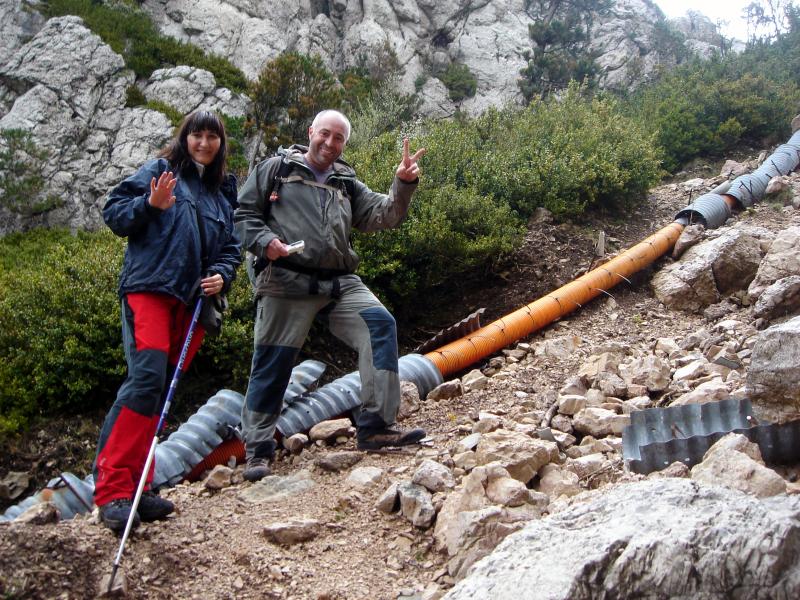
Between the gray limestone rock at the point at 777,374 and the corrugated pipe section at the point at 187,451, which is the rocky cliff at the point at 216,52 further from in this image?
the gray limestone rock at the point at 777,374

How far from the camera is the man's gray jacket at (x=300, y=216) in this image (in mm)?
4152

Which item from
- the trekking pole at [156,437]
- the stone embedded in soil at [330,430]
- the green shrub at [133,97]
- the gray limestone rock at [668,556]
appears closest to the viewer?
the gray limestone rock at [668,556]

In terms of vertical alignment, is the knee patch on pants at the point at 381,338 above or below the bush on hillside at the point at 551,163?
below

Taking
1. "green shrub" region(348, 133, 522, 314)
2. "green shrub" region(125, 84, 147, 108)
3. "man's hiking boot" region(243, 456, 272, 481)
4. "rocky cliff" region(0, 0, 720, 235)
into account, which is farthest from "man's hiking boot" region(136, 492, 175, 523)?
"green shrub" region(125, 84, 147, 108)

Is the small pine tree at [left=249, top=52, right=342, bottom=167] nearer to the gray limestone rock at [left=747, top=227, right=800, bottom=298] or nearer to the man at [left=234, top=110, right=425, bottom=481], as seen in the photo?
the gray limestone rock at [left=747, top=227, right=800, bottom=298]

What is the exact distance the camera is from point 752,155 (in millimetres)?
16844

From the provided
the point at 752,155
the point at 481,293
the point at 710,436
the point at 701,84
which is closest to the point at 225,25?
the point at 701,84

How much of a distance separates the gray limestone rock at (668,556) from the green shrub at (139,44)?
863 inches

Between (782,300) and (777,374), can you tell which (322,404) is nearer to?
(777,374)

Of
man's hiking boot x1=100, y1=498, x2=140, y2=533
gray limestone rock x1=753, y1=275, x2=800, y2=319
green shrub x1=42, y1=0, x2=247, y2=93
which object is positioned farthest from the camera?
green shrub x1=42, y1=0, x2=247, y2=93

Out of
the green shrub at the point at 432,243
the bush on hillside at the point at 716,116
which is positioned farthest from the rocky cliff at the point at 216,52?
the green shrub at the point at 432,243

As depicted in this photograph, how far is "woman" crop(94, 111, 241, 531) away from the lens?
3258mm

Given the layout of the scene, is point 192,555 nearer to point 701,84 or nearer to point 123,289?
point 123,289

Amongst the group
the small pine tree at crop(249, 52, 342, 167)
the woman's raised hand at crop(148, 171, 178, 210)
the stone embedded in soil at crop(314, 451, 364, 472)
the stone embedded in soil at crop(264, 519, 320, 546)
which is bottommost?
the stone embedded in soil at crop(264, 519, 320, 546)
